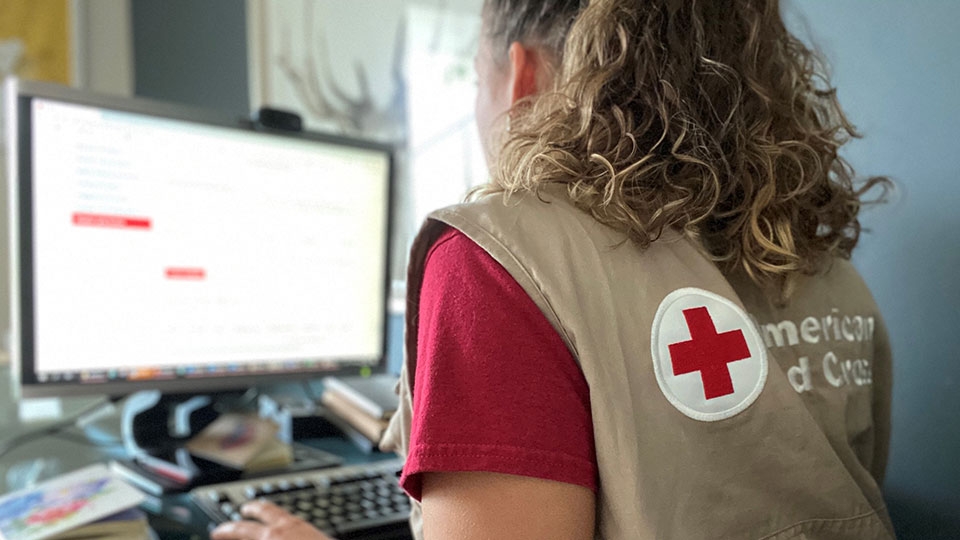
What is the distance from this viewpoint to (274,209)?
971 mm

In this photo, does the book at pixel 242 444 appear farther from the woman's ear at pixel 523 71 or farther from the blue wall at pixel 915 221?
the blue wall at pixel 915 221

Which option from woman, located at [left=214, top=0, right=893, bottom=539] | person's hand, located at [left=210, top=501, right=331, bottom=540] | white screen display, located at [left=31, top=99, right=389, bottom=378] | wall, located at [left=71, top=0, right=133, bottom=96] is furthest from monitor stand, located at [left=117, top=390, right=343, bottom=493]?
wall, located at [left=71, top=0, right=133, bottom=96]

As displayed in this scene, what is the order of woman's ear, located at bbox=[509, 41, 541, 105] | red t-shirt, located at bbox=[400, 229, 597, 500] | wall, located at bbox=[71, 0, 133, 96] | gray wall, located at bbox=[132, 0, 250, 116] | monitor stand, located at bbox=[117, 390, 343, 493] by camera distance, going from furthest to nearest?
wall, located at bbox=[71, 0, 133, 96], gray wall, located at bbox=[132, 0, 250, 116], monitor stand, located at bbox=[117, 390, 343, 493], woman's ear, located at bbox=[509, 41, 541, 105], red t-shirt, located at bbox=[400, 229, 597, 500]

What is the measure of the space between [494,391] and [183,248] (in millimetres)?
642

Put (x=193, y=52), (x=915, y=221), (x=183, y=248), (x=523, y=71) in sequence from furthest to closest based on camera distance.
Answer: (x=193, y=52) < (x=183, y=248) < (x=915, y=221) < (x=523, y=71)

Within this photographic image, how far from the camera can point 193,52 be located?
1.92m

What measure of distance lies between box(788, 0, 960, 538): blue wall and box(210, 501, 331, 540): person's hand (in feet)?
1.97

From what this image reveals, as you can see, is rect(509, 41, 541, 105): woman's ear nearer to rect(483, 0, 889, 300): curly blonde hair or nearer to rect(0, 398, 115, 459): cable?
rect(483, 0, 889, 300): curly blonde hair

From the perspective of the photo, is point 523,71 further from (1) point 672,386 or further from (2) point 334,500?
(2) point 334,500

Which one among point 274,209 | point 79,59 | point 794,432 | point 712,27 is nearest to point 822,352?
point 794,432

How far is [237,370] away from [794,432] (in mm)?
729

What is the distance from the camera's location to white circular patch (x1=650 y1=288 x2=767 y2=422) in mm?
451

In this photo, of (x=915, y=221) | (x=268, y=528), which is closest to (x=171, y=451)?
(x=268, y=528)

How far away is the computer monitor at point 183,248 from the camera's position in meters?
0.82
